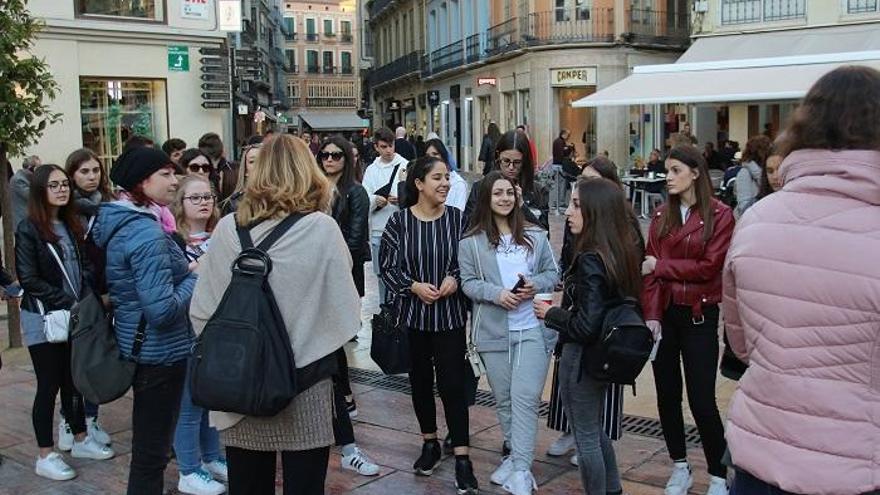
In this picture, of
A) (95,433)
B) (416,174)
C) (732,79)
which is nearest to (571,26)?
(732,79)

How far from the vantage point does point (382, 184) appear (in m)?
8.09

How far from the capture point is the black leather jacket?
16.6 ft

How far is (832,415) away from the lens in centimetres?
221

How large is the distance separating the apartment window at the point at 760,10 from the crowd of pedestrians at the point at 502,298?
18.8 metres

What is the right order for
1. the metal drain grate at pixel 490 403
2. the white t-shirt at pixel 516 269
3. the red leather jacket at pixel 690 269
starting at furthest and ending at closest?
the metal drain grate at pixel 490 403 < the white t-shirt at pixel 516 269 < the red leather jacket at pixel 690 269

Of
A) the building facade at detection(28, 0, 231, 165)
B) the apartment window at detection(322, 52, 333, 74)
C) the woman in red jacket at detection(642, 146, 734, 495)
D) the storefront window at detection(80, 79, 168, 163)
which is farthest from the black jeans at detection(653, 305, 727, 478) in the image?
the apartment window at detection(322, 52, 333, 74)

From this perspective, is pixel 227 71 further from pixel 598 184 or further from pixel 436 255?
pixel 598 184

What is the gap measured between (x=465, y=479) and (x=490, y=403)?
164 centimetres

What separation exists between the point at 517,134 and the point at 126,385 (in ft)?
10.5

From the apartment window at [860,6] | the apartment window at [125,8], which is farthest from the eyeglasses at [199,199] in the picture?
the apartment window at [860,6]

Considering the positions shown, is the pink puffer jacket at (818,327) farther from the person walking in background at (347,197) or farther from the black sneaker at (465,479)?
the person walking in background at (347,197)

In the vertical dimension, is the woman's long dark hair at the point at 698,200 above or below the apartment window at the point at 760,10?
below

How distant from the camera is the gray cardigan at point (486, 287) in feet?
15.6

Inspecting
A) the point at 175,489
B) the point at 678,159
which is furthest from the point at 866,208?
the point at 175,489
